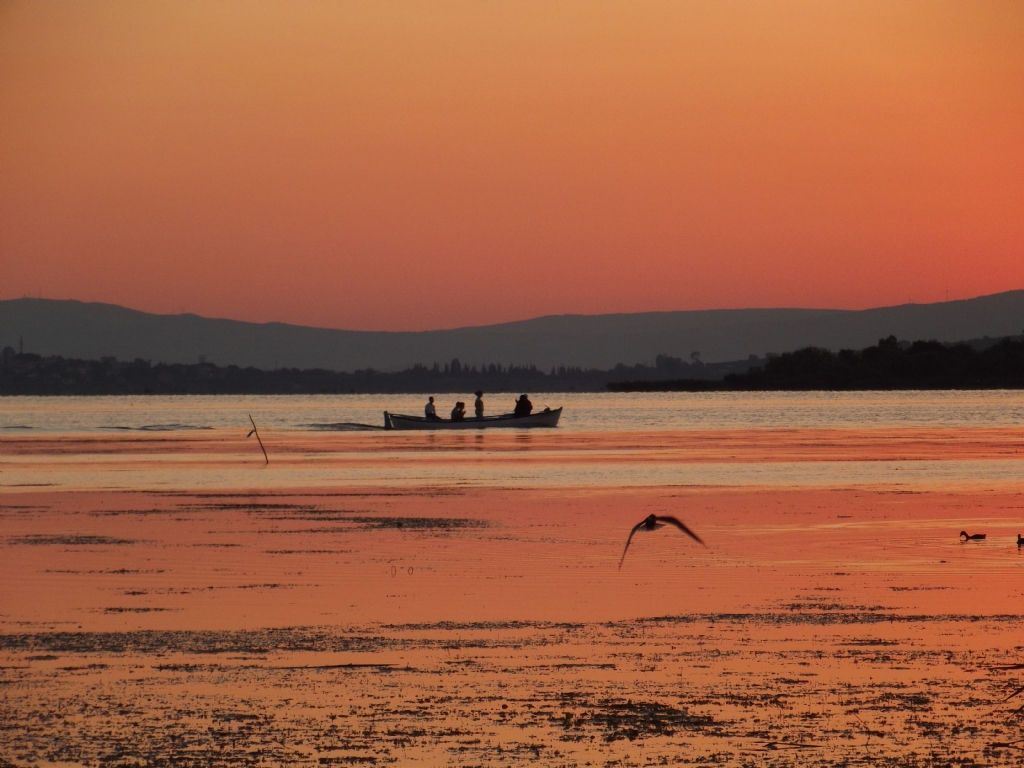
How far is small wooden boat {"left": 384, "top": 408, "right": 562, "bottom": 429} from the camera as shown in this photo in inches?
3086

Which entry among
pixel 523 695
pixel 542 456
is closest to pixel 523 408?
pixel 542 456

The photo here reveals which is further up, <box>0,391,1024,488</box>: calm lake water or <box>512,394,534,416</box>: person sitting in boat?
<box>512,394,534,416</box>: person sitting in boat

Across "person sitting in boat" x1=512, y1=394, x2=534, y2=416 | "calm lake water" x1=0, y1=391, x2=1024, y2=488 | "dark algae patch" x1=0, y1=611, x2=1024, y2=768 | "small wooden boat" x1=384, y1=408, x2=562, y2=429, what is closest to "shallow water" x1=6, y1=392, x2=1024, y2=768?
"dark algae patch" x1=0, y1=611, x2=1024, y2=768

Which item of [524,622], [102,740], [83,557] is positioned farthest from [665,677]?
[83,557]

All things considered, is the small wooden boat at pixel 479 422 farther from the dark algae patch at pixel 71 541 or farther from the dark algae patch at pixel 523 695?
the dark algae patch at pixel 523 695

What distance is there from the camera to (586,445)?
61.2 meters

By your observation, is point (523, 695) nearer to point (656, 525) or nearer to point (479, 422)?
point (656, 525)

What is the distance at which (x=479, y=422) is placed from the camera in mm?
78000

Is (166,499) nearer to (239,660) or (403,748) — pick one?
(239,660)

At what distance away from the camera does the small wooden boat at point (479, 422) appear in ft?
257

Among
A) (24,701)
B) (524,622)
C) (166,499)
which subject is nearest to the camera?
(24,701)

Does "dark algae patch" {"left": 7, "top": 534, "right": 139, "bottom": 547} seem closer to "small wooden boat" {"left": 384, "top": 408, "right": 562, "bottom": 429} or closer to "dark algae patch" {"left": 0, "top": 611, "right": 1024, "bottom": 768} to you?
"dark algae patch" {"left": 0, "top": 611, "right": 1024, "bottom": 768}

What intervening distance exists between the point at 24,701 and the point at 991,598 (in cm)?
1066

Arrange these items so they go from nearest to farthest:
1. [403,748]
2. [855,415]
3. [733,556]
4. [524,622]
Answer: [403,748]
[524,622]
[733,556]
[855,415]
